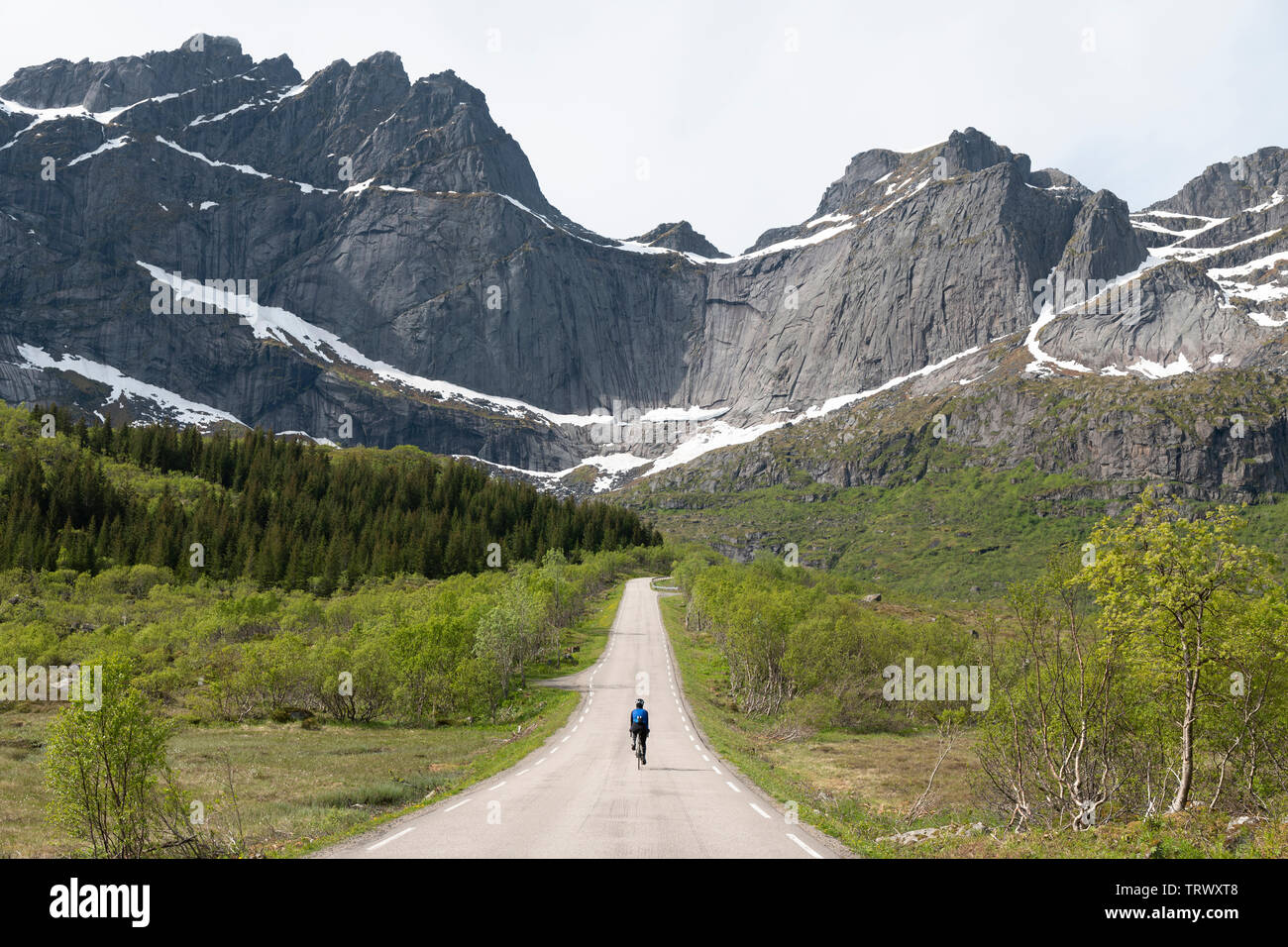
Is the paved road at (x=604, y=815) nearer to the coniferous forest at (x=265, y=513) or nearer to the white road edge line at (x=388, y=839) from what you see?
the white road edge line at (x=388, y=839)

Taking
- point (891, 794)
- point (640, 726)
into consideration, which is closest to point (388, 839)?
point (640, 726)

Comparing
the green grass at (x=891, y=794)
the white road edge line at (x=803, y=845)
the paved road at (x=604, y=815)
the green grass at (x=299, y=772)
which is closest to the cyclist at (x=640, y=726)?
the paved road at (x=604, y=815)

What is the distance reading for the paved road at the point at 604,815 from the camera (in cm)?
1330

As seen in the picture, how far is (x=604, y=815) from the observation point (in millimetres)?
16844

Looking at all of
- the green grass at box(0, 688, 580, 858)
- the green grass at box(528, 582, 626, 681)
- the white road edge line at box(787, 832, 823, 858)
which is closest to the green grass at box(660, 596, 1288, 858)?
the white road edge line at box(787, 832, 823, 858)

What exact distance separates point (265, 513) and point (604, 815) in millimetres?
136555

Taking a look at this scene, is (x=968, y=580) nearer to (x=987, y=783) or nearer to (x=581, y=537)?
(x=581, y=537)

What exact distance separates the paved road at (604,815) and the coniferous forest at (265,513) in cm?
9726

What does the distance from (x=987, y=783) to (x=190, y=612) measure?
8252 cm

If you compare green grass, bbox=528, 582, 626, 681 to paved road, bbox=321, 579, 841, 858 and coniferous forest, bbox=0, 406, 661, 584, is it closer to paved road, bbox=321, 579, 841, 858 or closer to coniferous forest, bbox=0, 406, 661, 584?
coniferous forest, bbox=0, 406, 661, 584

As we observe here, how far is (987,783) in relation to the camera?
108 feet

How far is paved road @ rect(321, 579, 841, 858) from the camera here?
13.3 m

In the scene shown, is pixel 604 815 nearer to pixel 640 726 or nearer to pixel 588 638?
pixel 640 726
